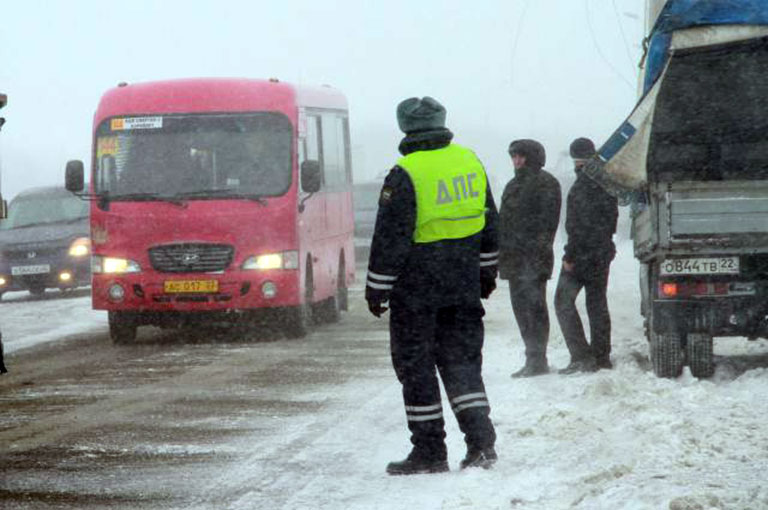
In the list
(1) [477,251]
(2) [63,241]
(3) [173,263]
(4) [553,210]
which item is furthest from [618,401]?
(2) [63,241]

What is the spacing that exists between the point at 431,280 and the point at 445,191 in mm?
451

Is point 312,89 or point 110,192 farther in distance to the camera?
point 312,89

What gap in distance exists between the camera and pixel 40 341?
62.5 feet

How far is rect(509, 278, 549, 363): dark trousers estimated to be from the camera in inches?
518

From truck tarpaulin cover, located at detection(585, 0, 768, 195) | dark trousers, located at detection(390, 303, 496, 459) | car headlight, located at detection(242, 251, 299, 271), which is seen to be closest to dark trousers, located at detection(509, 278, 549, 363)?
truck tarpaulin cover, located at detection(585, 0, 768, 195)

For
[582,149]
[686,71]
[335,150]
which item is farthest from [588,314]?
[335,150]

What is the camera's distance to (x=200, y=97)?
18266mm

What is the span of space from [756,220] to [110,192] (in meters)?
8.22

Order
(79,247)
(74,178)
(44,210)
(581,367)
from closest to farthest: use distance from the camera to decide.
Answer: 1. (581,367)
2. (74,178)
3. (79,247)
4. (44,210)

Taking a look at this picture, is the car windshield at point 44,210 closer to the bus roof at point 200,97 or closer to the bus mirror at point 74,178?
the bus roof at point 200,97

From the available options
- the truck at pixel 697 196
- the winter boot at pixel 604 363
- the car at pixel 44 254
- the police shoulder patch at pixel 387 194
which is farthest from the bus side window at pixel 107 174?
the police shoulder patch at pixel 387 194

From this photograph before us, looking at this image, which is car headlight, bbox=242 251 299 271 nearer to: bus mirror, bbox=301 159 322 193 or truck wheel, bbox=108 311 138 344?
bus mirror, bbox=301 159 322 193

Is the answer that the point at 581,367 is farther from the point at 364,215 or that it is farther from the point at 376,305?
the point at 364,215

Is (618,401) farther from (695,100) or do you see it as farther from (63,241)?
(63,241)
